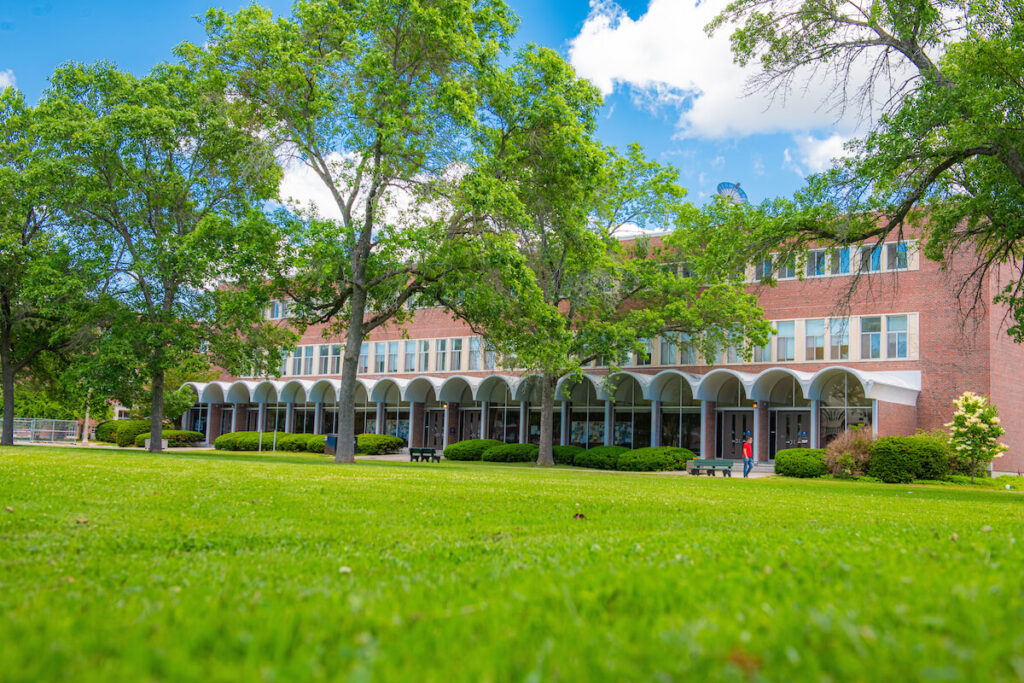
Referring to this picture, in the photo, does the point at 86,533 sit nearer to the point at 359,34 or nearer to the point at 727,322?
the point at 359,34

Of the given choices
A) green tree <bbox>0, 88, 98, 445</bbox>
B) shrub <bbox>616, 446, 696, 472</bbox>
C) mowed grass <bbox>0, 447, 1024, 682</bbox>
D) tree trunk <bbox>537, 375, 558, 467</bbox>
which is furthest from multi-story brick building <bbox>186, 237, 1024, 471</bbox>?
mowed grass <bbox>0, 447, 1024, 682</bbox>

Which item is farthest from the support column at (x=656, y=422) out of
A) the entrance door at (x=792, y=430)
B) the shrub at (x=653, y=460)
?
the entrance door at (x=792, y=430)

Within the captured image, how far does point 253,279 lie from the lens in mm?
28750

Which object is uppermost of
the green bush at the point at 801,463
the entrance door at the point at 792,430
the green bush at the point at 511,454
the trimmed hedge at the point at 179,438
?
the entrance door at the point at 792,430

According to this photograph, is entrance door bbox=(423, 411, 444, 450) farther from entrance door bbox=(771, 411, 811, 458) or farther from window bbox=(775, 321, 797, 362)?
window bbox=(775, 321, 797, 362)

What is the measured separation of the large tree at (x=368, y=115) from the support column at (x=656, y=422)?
752 inches

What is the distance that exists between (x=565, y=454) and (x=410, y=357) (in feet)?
62.2

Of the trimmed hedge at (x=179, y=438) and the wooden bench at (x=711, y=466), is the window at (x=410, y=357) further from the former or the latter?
the wooden bench at (x=711, y=466)

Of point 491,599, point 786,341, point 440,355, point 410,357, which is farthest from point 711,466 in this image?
point 491,599

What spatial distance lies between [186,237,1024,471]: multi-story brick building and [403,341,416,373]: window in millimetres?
77

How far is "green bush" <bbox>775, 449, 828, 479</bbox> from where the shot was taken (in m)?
32.0

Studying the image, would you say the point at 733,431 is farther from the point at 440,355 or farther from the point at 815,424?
the point at 440,355

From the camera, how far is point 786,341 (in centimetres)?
4062

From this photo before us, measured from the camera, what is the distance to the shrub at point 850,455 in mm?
31391
